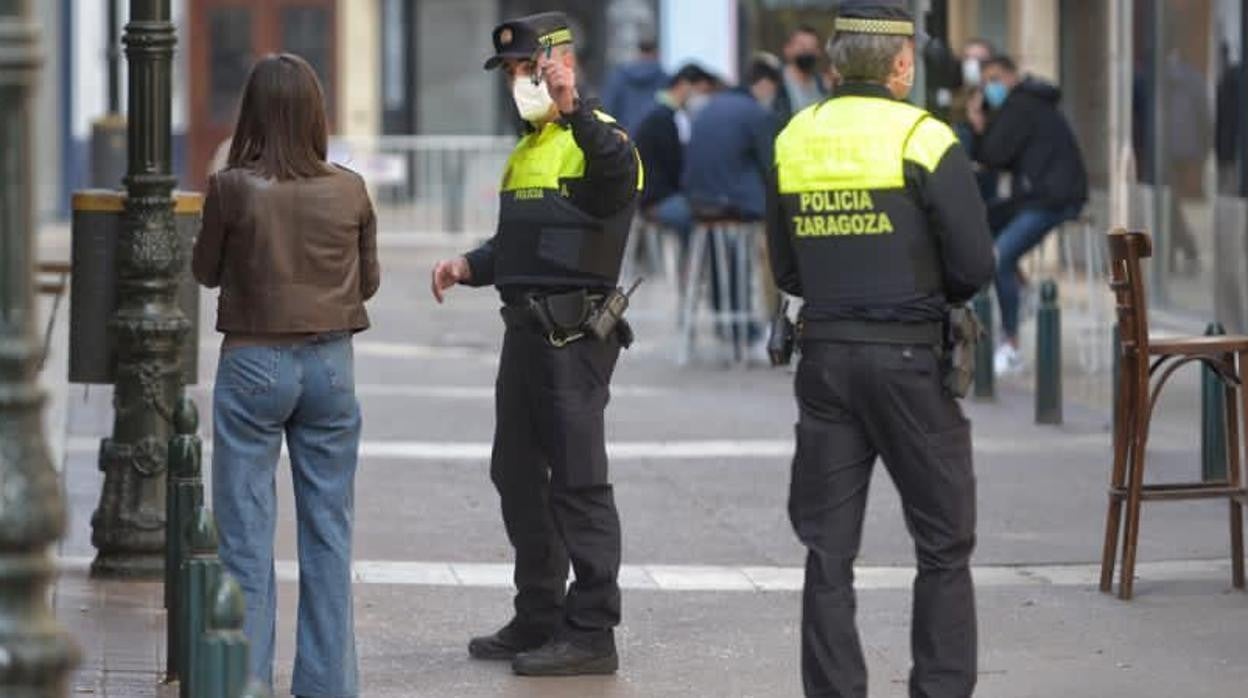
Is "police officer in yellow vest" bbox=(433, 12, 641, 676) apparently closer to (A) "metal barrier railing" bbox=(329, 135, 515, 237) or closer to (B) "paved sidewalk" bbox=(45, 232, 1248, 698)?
(B) "paved sidewalk" bbox=(45, 232, 1248, 698)

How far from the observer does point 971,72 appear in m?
20.7

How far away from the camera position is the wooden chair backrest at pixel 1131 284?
959cm

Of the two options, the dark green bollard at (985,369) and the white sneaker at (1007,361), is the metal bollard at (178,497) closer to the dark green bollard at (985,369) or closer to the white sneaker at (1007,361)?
the dark green bollard at (985,369)

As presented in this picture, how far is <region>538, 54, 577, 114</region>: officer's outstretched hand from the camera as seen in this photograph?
322 inches

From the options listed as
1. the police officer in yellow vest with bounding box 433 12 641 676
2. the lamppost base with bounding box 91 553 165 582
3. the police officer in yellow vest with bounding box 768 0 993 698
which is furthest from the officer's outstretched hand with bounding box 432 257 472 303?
the lamppost base with bounding box 91 553 165 582

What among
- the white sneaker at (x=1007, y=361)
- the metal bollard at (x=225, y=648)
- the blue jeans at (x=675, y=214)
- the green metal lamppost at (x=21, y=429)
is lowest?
the metal bollard at (x=225, y=648)

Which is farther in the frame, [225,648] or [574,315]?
[574,315]

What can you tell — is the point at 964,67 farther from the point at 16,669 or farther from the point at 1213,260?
the point at 16,669

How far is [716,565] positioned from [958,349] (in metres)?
3.80

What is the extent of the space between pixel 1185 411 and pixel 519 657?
7.56 meters

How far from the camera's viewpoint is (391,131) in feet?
119

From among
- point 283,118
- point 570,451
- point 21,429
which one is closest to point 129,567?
point 570,451

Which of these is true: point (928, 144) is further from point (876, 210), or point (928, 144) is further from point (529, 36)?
point (529, 36)

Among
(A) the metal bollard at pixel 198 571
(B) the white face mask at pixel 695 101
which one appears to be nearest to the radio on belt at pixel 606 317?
(A) the metal bollard at pixel 198 571
